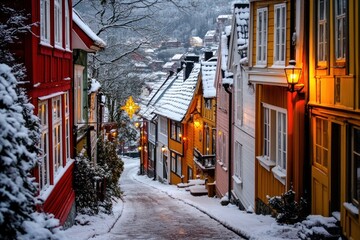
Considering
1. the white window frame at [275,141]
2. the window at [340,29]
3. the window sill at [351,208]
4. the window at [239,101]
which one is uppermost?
the window at [340,29]

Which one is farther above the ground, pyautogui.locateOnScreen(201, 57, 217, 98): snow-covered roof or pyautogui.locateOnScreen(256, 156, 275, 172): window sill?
pyautogui.locateOnScreen(201, 57, 217, 98): snow-covered roof

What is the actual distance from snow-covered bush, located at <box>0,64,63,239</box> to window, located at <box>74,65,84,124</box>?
1298 centimetres

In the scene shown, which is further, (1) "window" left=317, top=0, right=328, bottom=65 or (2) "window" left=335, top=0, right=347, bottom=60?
(1) "window" left=317, top=0, right=328, bottom=65

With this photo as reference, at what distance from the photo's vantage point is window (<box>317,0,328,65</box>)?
468 inches

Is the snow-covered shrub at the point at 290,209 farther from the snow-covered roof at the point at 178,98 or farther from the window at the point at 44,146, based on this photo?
the snow-covered roof at the point at 178,98

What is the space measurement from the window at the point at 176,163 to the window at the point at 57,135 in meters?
28.3

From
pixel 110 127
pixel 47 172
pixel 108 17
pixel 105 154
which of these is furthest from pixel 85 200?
pixel 110 127

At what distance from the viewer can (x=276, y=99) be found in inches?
624

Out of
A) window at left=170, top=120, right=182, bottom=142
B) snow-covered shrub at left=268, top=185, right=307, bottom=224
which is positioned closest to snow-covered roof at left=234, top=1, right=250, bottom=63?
A: snow-covered shrub at left=268, top=185, right=307, bottom=224

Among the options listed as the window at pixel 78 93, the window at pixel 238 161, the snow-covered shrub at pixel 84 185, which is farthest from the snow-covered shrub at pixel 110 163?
the snow-covered shrub at pixel 84 185

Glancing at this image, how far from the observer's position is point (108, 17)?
26.9 metres

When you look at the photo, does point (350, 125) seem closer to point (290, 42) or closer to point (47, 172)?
point (290, 42)

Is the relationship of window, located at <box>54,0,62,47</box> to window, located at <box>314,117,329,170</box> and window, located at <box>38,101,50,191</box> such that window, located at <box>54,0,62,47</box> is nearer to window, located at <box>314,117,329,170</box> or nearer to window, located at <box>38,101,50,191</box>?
window, located at <box>38,101,50,191</box>

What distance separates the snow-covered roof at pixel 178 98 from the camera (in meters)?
39.1
